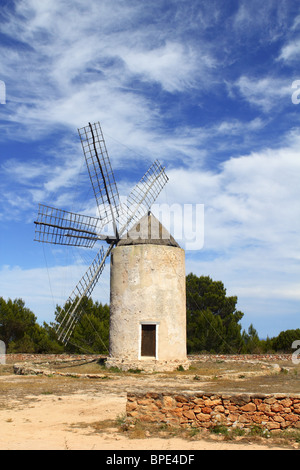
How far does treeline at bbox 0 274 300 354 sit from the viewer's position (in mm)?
25547

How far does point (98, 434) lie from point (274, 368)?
10.1m

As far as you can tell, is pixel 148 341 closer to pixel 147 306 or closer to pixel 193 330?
pixel 147 306

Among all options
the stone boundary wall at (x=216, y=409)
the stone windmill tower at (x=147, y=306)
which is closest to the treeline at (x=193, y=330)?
the stone windmill tower at (x=147, y=306)

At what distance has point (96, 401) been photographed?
9.14 metres

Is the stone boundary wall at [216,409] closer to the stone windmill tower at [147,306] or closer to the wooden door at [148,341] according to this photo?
the stone windmill tower at [147,306]

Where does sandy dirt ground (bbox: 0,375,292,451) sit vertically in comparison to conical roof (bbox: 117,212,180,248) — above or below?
below

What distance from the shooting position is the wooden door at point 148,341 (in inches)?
600

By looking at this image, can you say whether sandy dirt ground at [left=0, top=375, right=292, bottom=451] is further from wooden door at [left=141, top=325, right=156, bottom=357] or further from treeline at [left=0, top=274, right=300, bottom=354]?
treeline at [left=0, top=274, right=300, bottom=354]

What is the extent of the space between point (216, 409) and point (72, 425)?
2339 mm

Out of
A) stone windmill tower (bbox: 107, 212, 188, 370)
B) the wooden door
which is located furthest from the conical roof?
the wooden door

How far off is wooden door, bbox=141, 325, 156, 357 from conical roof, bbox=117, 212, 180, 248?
3.14 metres

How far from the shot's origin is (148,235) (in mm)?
16609
